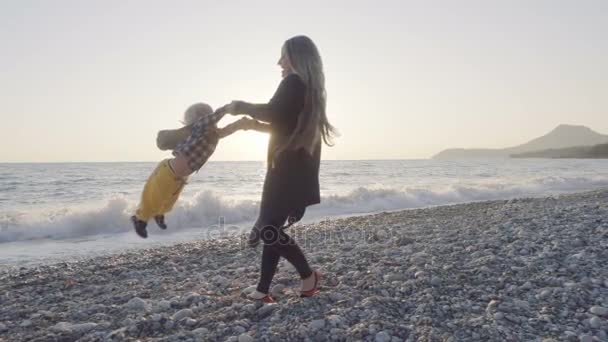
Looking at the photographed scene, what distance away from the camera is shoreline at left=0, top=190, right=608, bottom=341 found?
3.65 meters

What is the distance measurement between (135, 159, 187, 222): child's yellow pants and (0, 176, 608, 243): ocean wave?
9.04 meters

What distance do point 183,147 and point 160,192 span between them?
0.43m

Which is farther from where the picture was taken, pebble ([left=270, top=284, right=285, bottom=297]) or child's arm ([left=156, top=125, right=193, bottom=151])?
pebble ([left=270, top=284, right=285, bottom=297])

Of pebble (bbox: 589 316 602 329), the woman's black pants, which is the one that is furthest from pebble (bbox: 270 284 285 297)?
pebble (bbox: 589 316 602 329)

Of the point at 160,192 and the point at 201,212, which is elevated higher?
the point at 160,192

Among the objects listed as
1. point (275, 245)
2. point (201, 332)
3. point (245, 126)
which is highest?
point (245, 126)

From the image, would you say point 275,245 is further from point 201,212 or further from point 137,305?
point 201,212

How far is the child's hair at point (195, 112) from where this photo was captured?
4.06 metres

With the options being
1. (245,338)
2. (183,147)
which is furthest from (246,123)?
(245,338)

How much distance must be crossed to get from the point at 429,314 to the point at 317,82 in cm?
205

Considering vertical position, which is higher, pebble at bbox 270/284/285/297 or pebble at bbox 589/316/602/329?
pebble at bbox 589/316/602/329

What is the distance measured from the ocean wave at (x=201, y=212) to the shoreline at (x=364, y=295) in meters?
4.99

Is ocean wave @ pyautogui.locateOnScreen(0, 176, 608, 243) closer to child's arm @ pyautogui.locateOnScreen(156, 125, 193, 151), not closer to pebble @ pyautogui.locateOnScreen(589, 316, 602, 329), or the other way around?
child's arm @ pyautogui.locateOnScreen(156, 125, 193, 151)

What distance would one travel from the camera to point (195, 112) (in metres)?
4.07
